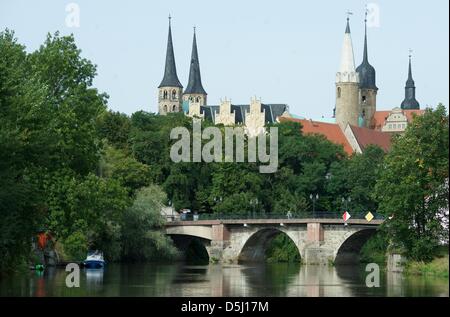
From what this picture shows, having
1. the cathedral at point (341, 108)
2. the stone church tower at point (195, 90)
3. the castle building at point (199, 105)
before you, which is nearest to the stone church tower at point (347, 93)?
the cathedral at point (341, 108)

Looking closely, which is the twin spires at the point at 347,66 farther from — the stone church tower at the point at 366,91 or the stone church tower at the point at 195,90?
the stone church tower at the point at 195,90

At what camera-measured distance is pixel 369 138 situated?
129m

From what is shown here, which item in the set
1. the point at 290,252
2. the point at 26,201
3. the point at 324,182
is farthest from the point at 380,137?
the point at 26,201

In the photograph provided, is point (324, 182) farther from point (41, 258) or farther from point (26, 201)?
point (26, 201)

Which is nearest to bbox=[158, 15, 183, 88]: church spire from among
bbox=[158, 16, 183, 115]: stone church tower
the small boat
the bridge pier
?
bbox=[158, 16, 183, 115]: stone church tower

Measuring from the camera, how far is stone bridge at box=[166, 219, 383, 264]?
76312 mm

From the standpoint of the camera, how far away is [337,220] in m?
76.4

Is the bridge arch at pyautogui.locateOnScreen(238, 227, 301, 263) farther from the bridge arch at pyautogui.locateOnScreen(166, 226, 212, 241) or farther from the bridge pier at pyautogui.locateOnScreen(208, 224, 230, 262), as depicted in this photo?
the bridge arch at pyautogui.locateOnScreen(166, 226, 212, 241)

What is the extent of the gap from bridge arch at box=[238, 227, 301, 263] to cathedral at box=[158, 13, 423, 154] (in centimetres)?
4179

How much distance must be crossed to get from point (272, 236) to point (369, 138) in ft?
154

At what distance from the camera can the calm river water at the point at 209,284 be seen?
131 ft

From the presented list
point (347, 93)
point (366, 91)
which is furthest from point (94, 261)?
point (366, 91)

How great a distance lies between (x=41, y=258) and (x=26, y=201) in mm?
13866

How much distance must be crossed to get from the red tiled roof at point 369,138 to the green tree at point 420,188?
6888 centimetres
